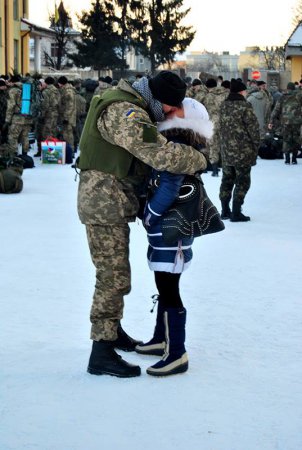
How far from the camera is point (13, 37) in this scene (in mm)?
40125

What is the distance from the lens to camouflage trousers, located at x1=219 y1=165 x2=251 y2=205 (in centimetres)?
1099

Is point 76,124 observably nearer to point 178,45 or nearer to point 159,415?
point 159,415

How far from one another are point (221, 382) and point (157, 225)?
84 cm

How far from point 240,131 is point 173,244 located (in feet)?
20.4

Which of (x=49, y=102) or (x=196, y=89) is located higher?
(x=196, y=89)

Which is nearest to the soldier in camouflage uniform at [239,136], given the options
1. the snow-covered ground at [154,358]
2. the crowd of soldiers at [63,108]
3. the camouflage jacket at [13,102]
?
the snow-covered ground at [154,358]

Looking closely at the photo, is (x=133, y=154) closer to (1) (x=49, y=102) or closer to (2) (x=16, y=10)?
(1) (x=49, y=102)

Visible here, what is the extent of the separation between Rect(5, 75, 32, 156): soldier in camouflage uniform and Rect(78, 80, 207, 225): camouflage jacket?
13865mm

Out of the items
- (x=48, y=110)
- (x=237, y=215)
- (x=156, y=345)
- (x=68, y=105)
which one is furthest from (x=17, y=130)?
(x=156, y=345)

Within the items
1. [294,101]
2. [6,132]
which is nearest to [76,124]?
[6,132]

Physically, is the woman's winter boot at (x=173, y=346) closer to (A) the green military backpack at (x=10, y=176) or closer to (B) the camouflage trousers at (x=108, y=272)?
(B) the camouflage trousers at (x=108, y=272)

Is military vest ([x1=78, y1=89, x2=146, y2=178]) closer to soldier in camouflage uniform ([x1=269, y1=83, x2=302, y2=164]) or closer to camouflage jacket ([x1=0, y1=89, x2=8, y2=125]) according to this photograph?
camouflage jacket ([x1=0, y1=89, x2=8, y2=125])

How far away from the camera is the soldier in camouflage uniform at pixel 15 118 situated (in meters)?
18.4

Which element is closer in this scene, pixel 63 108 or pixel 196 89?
pixel 196 89
